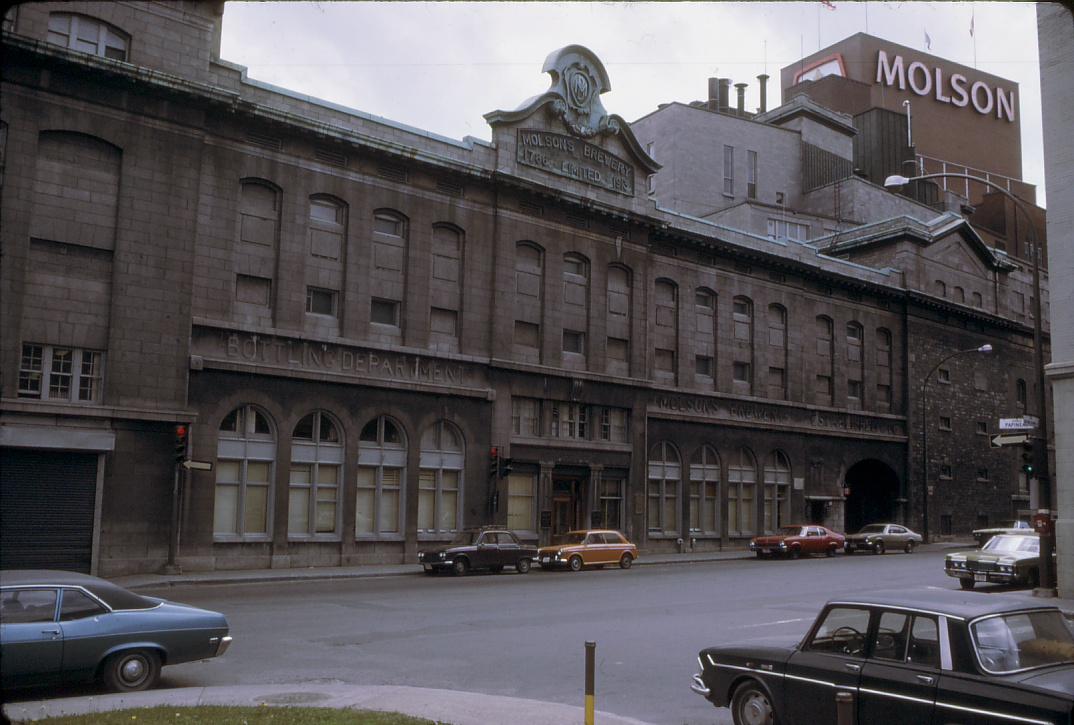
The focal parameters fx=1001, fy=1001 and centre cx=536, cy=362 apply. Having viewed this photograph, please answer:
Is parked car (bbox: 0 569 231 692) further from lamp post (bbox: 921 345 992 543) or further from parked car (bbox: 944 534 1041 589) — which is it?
lamp post (bbox: 921 345 992 543)

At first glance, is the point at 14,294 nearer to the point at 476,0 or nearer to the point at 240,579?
the point at 240,579

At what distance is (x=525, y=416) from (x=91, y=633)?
88.6 ft

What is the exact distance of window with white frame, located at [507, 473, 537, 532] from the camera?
37.1 meters

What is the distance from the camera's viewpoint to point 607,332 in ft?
135

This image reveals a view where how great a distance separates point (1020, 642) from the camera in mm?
8523

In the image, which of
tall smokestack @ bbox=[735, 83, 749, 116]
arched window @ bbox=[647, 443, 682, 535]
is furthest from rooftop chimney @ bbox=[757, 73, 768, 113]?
arched window @ bbox=[647, 443, 682, 535]

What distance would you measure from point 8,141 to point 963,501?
1997 inches

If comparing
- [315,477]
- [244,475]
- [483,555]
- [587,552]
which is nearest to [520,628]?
[483,555]

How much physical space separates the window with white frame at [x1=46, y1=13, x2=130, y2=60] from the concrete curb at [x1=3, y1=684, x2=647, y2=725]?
871 inches

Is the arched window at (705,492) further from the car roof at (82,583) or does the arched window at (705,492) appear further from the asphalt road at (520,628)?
the car roof at (82,583)

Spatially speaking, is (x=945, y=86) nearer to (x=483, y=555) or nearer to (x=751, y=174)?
(x=751, y=174)

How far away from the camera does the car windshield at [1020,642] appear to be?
8.34 metres

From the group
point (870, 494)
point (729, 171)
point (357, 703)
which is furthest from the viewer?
point (729, 171)

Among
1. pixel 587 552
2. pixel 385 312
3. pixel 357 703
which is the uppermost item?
pixel 385 312
